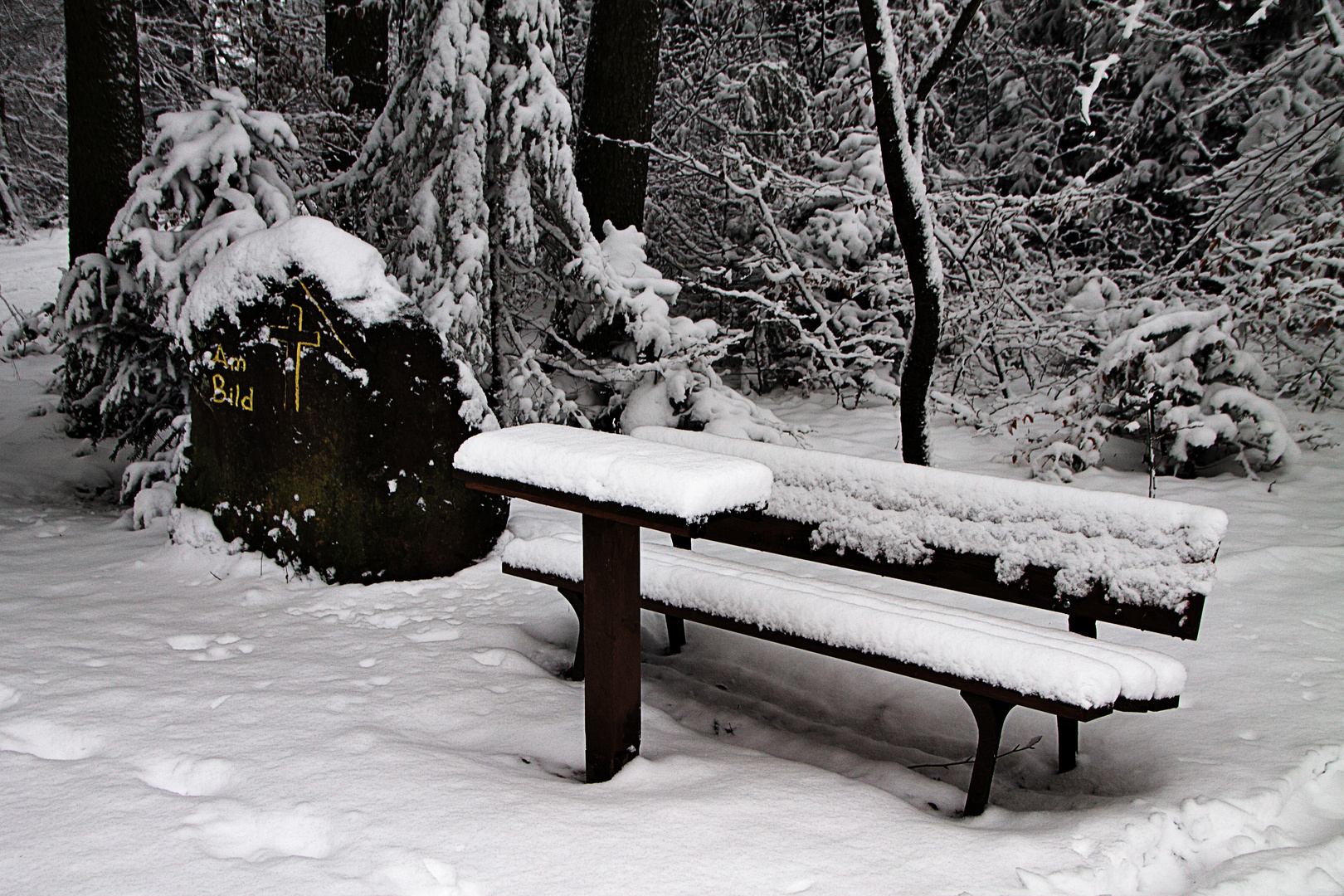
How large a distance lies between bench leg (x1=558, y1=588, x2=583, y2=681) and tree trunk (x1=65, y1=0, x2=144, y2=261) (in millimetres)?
5232

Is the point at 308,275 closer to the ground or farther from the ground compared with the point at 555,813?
farther from the ground

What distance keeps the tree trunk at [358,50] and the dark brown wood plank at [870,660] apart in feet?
19.5

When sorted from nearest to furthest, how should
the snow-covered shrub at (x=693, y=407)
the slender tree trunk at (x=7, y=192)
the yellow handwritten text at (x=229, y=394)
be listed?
the yellow handwritten text at (x=229, y=394) < the snow-covered shrub at (x=693, y=407) < the slender tree trunk at (x=7, y=192)

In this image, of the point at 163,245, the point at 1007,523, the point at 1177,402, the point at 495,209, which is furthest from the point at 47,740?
the point at 1177,402

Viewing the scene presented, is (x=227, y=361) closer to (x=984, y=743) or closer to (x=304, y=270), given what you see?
(x=304, y=270)

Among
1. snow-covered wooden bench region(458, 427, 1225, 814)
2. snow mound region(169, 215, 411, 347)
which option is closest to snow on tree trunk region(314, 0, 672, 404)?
snow mound region(169, 215, 411, 347)

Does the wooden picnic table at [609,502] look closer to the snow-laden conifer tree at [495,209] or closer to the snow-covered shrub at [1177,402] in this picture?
the snow-laden conifer tree at [495,209]

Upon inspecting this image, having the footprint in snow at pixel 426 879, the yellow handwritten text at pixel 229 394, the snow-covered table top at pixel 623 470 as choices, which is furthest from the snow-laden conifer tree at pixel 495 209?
the footprint in snow at pixel 426 879

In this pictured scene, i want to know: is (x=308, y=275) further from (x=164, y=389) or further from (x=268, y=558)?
(x=164, y=389)

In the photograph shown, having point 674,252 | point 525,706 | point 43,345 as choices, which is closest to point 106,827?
point 525,706

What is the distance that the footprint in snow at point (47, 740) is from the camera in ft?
8.29

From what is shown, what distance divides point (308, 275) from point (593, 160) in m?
3.24

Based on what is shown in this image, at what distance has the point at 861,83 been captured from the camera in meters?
7.90

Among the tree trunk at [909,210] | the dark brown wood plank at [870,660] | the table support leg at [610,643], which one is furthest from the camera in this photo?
the tree trunk at [909,210]
